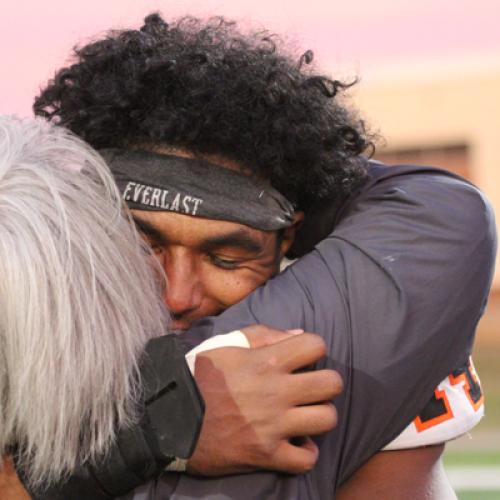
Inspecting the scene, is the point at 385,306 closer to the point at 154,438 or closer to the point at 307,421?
the point at 307,421

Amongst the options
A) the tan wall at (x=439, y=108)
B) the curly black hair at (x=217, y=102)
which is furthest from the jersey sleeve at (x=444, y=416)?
the tan wall at (x=439, y=108)

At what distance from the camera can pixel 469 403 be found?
2666 millimetres

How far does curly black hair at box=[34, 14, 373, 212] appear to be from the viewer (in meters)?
2.65

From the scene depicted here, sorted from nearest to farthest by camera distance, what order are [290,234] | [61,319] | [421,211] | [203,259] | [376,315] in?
[61,319], [376,315], [421,211], [203,259], [290,234]

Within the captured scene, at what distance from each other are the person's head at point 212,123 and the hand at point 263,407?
0.37 metres

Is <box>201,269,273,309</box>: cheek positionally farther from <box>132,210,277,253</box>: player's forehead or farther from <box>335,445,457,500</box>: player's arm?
<box>335,445,457,500</box>: player's arm

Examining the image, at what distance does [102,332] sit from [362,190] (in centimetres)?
82

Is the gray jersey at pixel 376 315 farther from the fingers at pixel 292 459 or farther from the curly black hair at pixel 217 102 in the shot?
the curly black hair at pixel 217 102

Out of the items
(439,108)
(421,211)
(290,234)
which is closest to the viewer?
(421,211)

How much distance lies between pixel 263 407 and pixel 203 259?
0.51 meters

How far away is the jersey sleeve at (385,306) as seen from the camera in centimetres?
242

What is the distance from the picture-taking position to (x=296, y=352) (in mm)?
2293

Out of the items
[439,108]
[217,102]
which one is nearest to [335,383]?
[217,102]

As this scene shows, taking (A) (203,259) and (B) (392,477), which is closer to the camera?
(B) (392,477)
